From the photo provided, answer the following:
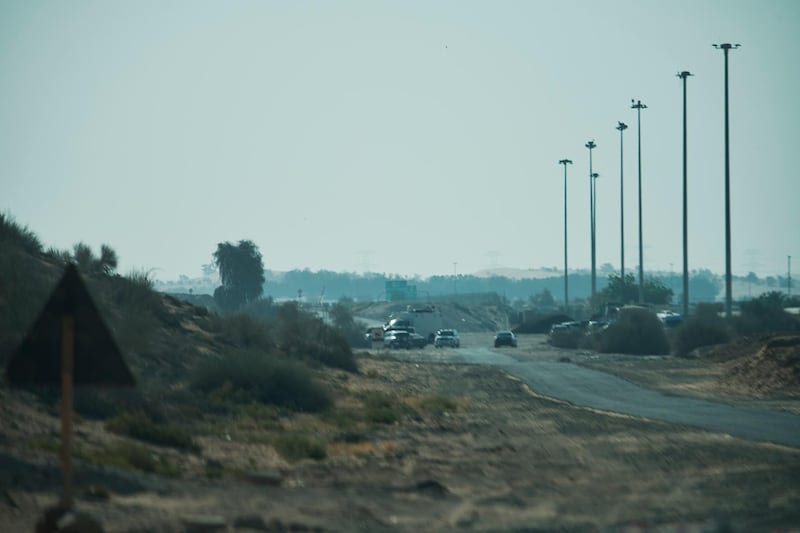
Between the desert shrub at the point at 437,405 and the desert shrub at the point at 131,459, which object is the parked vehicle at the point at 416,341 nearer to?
the desert shrub at the point at 437,405

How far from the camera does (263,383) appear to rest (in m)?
38.8

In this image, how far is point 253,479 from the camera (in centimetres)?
2031

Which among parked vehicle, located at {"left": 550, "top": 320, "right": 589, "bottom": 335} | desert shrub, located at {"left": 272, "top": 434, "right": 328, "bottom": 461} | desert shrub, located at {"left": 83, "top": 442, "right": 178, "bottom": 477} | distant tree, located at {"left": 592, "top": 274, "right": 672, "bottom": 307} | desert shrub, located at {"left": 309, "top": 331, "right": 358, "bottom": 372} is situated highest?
distant tree, located at {"left": 592, "top": 274, "right": 672, "bottom": 307}

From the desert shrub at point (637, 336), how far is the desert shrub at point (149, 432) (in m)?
63.9

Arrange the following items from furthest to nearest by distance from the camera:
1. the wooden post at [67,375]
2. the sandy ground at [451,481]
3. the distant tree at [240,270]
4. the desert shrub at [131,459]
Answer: the distant tree at [240,270] < the desert shrub at [131,459] < the sandy ground at [451,481] < the wooden post at [67,375]

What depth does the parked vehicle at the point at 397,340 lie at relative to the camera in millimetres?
98375

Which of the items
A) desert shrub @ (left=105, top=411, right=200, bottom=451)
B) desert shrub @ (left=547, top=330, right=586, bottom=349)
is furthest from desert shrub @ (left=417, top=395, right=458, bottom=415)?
desert shrub @ (left=547, top=330, right=586, bottom=349)

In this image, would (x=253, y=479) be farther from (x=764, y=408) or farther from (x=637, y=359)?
(x=637, y=359)

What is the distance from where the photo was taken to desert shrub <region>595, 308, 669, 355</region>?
88.8 m

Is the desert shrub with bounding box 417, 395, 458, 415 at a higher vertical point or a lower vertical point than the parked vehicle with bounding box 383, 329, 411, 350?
lower

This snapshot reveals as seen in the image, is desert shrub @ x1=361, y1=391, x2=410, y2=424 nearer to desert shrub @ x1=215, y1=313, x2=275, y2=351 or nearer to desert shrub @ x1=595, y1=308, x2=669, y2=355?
desert shrub @ x1=215, y1=313, x2=275, y2=351

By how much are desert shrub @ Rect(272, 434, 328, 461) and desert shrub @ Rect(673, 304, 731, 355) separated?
57.4 m

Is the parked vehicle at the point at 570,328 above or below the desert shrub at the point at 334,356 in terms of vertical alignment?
above

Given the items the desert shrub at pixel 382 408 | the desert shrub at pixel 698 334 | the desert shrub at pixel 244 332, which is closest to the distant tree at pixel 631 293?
the desert shrub at pixel 698 334
